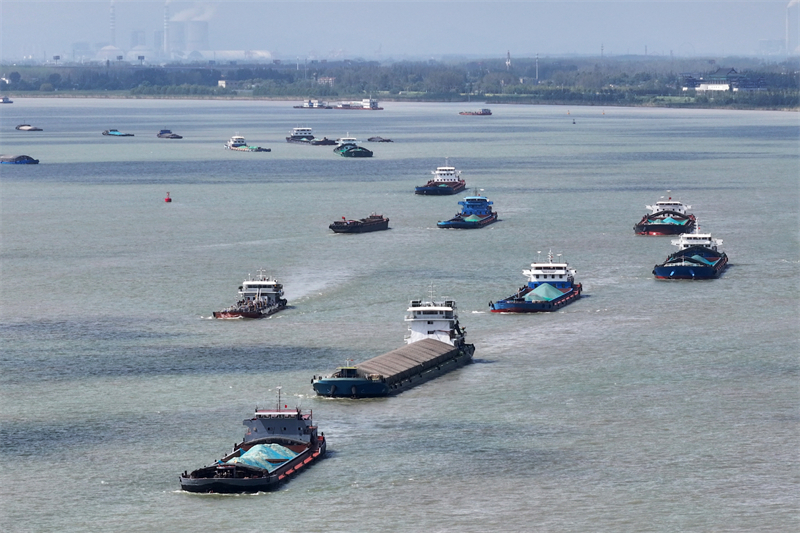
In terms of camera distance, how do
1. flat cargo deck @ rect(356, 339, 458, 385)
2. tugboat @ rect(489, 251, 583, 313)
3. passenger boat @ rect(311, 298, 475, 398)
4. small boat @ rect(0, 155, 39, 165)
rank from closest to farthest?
1. passenger boat @ rect(311, 298, 475, 398)
2. flat cargo deck @ rect(356, 339, 458, 385)
3. tugboat @ rect(489, 251, 583, 313)
4. small boat @ rect(0, 155, 39, 165)

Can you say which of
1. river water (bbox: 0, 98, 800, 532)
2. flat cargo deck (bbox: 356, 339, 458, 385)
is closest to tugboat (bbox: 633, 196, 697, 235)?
river water (bbox: 0, 98, 800, 532)

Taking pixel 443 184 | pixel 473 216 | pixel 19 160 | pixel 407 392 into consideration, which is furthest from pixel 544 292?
pixel 19 160

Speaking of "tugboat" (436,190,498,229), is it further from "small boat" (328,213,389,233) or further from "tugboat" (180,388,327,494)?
"tugboat" (180,388,327,494)

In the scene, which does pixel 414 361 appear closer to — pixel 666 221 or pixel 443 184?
pixel 666 221

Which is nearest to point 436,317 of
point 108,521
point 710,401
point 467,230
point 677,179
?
point 710,401

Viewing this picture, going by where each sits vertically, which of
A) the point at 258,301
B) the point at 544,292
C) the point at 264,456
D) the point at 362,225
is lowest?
the point at 264,456

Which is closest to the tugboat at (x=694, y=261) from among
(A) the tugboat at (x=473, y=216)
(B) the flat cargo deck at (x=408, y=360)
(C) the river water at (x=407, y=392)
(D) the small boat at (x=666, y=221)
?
(C) the river water at (x=407, y=392)

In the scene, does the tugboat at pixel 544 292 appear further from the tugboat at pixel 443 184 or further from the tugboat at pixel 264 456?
the tugboat at pixel 443 184
